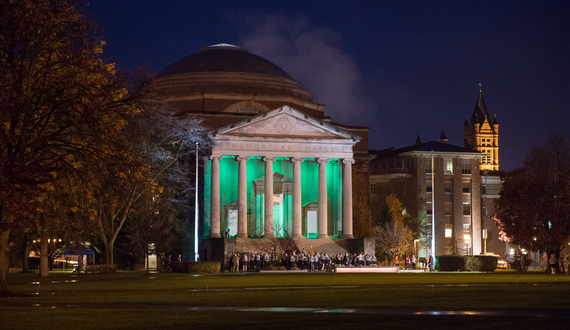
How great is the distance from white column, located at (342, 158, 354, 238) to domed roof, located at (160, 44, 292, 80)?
2323cm

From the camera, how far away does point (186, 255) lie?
8325cm

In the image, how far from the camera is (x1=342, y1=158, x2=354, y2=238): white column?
83812mm

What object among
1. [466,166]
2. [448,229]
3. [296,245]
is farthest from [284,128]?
[466,166]

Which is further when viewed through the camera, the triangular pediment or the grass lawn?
the triangular pediment

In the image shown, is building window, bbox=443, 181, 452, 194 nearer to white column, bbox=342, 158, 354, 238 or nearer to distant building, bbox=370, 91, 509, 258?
distant building, bbox=370, 91, 509, 258

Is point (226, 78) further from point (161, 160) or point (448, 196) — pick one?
point (448, 196)

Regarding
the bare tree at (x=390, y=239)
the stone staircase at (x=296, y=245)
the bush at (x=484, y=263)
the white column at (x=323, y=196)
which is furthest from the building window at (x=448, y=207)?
the bush at (x=484, y=263)

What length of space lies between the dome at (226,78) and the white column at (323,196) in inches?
640

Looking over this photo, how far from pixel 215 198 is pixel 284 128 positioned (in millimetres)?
10326

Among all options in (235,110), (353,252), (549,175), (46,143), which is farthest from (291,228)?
(46,143)

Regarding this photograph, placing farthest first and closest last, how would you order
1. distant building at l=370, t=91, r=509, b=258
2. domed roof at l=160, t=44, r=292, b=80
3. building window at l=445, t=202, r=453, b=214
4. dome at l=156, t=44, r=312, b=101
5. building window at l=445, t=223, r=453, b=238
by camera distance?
building window at l=445, t=202, r=453, b=214
building window at l=445, t=223, r=453, b=238
distant building at l=370, t=91, r=509, b=258
domed roof at l=160, t=44, r=292, b=80
dome at l=156, t=44, r=312, b=101

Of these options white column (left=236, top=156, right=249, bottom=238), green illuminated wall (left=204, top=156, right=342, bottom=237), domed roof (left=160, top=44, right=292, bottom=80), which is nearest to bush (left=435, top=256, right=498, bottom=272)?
green illuminated wall (left=204, top=156, right=342, bottom=237)

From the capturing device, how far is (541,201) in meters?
69.4

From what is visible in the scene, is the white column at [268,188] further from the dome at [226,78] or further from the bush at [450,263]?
the bush at [450,263]
